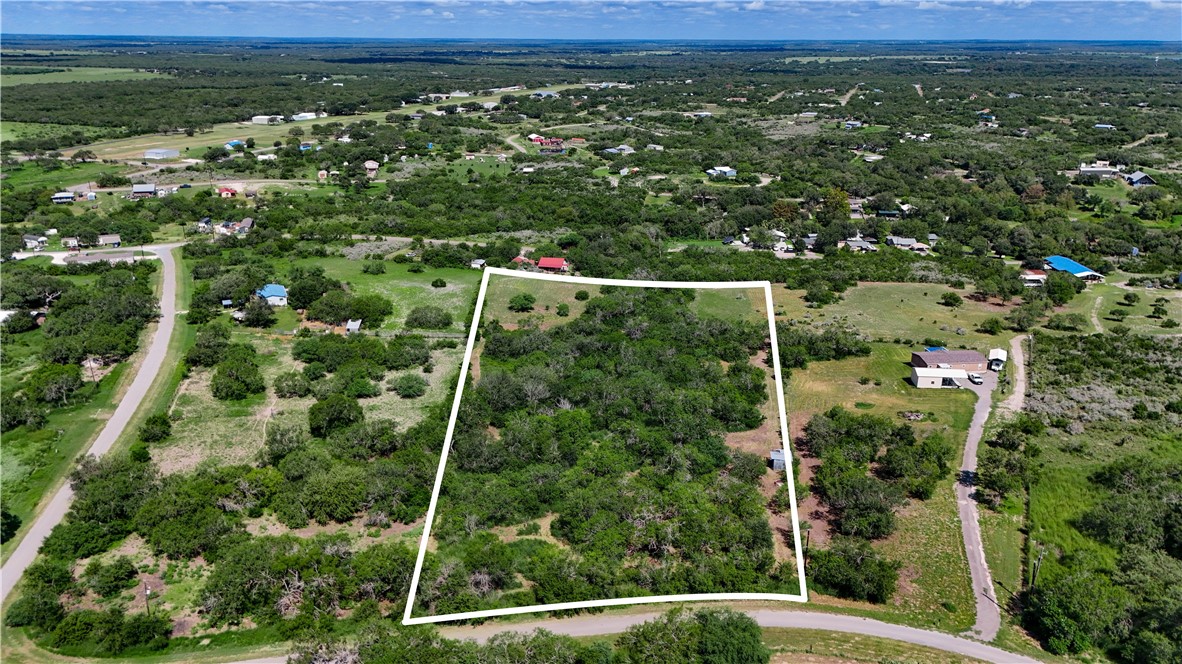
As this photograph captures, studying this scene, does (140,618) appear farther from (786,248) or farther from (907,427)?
(786,248)

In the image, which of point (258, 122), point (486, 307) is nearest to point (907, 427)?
point (486, 307)

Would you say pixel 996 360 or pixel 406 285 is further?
pixel 406 285

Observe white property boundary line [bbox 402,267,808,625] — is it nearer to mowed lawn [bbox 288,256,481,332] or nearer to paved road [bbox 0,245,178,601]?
paved road [bbox 0,245,178,601]

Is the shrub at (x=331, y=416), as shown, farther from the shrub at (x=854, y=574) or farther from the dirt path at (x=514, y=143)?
the dirt path at (x=514, y=143)

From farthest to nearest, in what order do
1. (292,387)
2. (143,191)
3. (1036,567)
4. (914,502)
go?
(143,191)
(292,387)
(914,502)
(1036,567)

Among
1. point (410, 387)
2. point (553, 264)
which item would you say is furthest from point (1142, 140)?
point (410, 387)

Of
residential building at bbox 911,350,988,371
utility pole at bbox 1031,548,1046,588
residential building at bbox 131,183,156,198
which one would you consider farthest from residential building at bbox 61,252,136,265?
utility pole at bbox 1031,548,1046,588

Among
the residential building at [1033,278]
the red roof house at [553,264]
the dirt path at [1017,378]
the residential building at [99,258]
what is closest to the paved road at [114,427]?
the residential building at [99,258]

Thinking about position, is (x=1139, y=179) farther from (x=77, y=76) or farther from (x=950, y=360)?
(x=77, y=76)

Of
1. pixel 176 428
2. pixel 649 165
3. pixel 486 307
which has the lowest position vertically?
pixel 176 428
